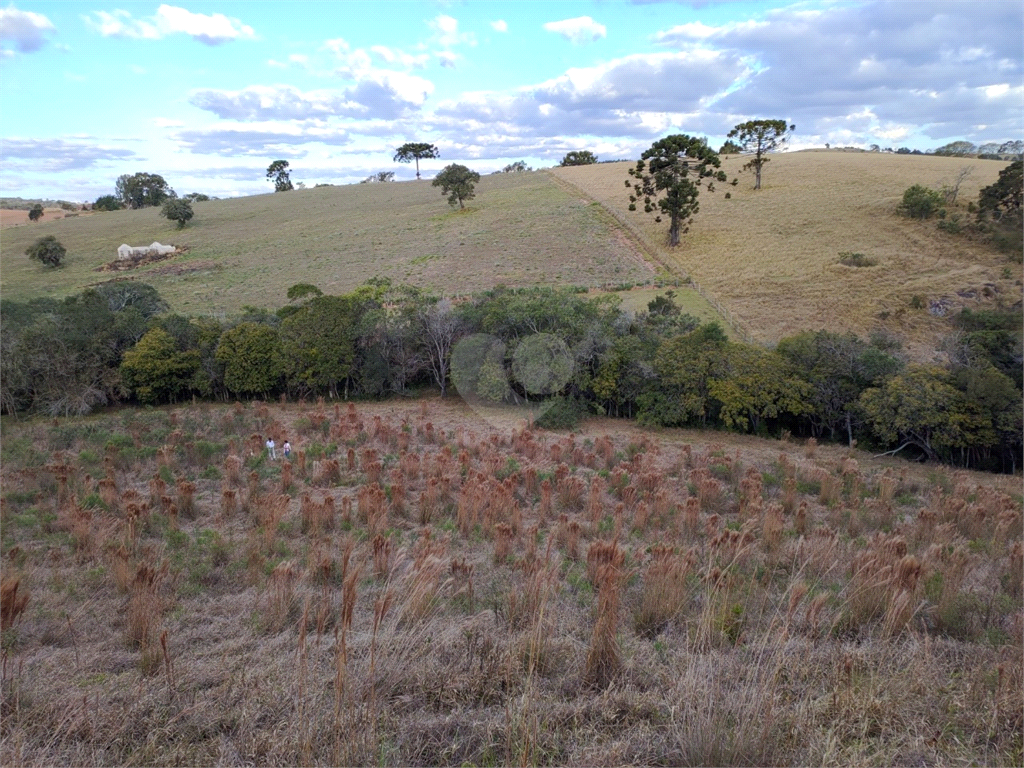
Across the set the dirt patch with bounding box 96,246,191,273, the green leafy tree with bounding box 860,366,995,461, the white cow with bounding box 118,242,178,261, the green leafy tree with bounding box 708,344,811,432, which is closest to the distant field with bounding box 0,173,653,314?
the dirt patch with bounding box 96,246,191,273

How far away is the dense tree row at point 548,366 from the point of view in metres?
14.9

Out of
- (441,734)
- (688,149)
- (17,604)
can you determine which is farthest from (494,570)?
(688,149)

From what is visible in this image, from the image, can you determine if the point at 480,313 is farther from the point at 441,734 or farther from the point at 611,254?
the point at 611,254

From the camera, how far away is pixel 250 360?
18625 millimetres

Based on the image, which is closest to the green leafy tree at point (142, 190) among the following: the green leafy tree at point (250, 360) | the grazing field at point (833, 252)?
the grazing field at point (833, 252)

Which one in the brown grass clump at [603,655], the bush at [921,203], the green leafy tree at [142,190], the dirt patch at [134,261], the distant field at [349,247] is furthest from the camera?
the green leafy tree at [142,190]

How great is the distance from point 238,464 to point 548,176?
6550 centimetres

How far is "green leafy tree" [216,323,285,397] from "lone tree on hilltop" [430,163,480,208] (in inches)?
1516

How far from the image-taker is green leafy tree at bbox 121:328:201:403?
59.1 feet

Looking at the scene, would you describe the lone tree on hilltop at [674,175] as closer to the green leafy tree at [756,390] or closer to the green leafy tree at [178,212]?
the green leafy tree at [756,390]

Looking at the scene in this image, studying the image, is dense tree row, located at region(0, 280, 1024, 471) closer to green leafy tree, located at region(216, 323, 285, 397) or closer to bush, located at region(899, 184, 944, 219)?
green leafy tree, located at region(216, 323, 285, 397)

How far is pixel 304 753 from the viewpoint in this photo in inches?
99.5

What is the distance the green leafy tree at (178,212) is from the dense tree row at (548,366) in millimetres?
38522

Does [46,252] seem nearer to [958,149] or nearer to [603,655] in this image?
[603,655]
